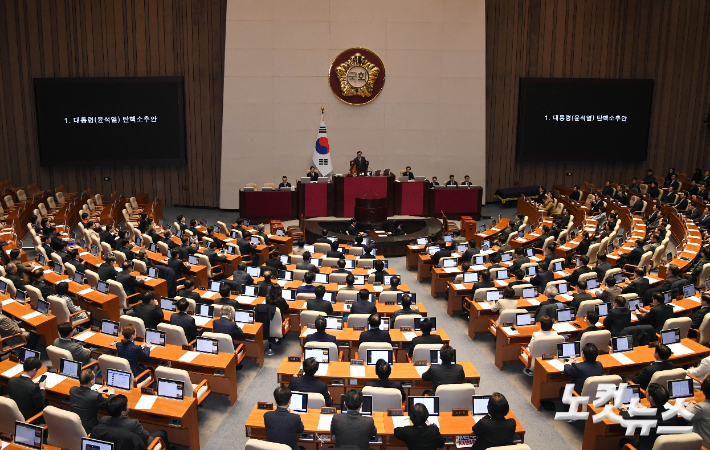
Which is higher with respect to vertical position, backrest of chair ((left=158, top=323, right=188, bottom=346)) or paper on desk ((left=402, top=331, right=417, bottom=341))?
backrest of chair ((left=158, top=323, right=188, bottom=346))

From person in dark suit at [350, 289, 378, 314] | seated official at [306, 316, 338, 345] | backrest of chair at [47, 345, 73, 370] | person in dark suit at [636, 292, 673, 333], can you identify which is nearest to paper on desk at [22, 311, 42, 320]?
backrest of chair at [47, 345, 73, 370]

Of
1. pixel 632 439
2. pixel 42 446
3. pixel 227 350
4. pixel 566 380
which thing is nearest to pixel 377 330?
pixel 227 350

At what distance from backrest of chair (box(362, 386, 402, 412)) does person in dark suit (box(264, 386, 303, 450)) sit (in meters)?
0.92

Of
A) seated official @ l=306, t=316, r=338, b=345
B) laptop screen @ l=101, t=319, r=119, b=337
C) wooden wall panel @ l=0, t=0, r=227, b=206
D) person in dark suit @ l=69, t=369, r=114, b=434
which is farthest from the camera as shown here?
wooden wall panel @ l=0, t=0, r=227, b=206

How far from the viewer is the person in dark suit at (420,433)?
232 inches

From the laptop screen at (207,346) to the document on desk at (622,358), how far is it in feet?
18.4

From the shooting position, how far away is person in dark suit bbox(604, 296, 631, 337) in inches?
355

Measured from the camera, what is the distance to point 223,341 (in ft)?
27.2

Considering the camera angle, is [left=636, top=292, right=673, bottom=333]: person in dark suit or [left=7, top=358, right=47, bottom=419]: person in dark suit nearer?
[left=7, top=358, right=47, bottom=419]: person in dark suit

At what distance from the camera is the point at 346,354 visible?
9.00m

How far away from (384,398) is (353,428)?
31.9 inches

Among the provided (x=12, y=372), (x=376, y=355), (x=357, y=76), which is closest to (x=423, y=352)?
(x=376, y=355)

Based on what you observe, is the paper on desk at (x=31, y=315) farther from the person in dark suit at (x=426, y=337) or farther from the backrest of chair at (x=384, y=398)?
the person in dark suit at (x=426, y=337)

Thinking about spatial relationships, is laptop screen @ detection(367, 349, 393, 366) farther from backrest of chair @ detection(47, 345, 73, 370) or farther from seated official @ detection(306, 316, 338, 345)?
backrest of chair @ detection(47, 345, 73, 370)
